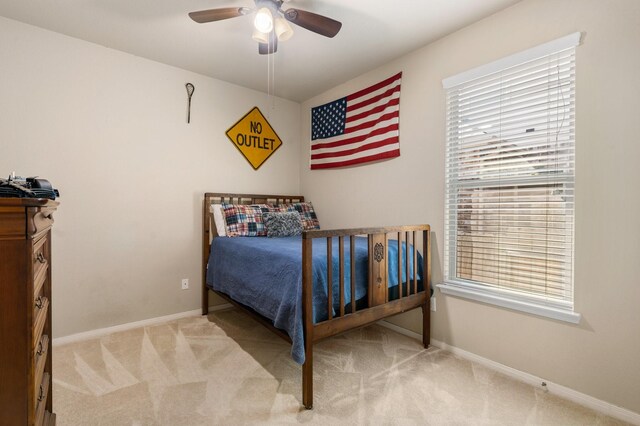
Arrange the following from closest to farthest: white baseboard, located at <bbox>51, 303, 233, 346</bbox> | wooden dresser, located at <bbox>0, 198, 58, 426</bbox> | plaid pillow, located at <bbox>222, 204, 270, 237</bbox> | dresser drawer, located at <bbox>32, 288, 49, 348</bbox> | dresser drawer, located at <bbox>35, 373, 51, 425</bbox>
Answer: wooden dresser, located at <bbox>0, 198, 58, 426</bbox> → dresser drawer, located at <bbox>32, 288, 49, 348</bbox> → dresser drawer, located at <bbox>35, 373, 51, 425</bbox> → white baseboard, located at <bbox>51, 303, 233, 346</bbox> → plaid pillow, located at <bbox>222, 204, 270, 237</bbox>

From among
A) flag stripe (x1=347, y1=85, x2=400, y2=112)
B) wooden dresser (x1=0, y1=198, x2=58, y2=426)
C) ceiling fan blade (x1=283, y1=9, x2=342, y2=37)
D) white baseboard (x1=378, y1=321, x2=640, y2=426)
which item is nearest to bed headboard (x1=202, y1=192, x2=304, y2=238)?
flag stripe (x1=347, y1=85, x2=400, y2=112)

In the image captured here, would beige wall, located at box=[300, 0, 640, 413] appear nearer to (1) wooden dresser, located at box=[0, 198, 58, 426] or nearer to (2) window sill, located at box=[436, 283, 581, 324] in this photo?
(2) window sill, located at box=[436, 283, 581, 324]

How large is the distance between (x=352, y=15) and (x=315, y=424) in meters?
2.50

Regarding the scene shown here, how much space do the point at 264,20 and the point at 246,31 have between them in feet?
2.26

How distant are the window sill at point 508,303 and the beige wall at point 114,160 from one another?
2.35m

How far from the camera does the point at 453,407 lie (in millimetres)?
1662

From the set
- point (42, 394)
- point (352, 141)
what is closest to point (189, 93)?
point (352, 141)

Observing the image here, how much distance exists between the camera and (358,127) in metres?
3.06

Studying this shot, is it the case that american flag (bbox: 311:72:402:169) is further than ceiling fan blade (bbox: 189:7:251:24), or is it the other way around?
american flag (bbox: 311:72:402:169)

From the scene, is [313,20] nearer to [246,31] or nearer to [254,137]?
[246,31]

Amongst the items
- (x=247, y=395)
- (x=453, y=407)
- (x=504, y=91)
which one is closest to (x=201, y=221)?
(x=247, y=395)

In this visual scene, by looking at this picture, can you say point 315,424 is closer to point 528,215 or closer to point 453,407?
point 453,407

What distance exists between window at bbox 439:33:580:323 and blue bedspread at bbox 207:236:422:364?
18.6 inches

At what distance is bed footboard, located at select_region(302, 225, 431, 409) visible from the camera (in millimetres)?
1661
